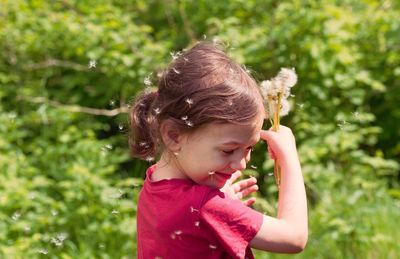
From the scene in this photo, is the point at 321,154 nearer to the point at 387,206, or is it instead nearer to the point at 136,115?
the point at 387,206

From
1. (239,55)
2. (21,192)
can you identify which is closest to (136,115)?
(21,192)

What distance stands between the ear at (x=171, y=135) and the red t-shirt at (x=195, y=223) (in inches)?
3.6

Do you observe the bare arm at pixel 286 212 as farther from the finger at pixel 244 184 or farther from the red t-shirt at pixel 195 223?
the finger at pixel 244 184

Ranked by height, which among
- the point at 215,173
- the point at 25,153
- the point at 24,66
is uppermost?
the point at 215,173

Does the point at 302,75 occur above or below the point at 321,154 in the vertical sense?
above

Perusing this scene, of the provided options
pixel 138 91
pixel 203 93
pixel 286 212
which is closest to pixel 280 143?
pixel 286 212

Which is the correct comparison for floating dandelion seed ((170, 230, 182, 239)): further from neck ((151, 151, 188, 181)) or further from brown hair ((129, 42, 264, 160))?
brown hair ((129, 42, 264, 160))

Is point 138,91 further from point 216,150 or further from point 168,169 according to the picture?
point 216,150

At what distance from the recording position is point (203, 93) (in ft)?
6.76

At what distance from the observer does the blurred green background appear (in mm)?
3986

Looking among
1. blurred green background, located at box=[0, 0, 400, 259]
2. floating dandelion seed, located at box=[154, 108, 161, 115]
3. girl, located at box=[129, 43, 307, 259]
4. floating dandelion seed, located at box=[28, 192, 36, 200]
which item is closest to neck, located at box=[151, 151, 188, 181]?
girl, located at box=[129, 43, 307, 259]

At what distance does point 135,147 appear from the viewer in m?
2.41

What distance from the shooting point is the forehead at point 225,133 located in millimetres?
2041

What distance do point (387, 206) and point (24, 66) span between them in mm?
2781
